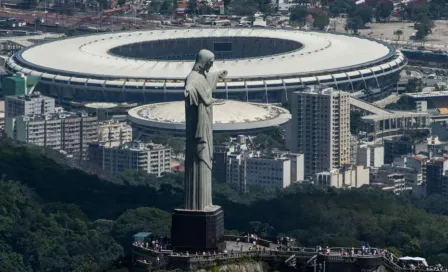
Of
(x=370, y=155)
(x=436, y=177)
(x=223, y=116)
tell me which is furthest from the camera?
(x=223, y=116)

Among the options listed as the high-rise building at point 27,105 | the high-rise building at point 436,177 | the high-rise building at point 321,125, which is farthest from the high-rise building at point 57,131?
the high-rise building at point 436,177

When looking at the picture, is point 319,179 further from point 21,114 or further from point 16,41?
point 16,41

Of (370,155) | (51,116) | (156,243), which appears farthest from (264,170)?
(156,243)

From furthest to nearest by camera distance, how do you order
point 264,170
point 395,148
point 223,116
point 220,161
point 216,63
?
point 216,63
point 223,116
point 395,148
point 220,161
point 264,170

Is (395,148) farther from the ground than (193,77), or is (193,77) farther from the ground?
(193,77)

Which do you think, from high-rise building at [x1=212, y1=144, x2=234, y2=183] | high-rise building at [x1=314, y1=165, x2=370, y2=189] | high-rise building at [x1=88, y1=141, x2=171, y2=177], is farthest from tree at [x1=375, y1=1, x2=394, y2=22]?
high-rise building at [x1=314, y1=165, x2=370, y2=189]

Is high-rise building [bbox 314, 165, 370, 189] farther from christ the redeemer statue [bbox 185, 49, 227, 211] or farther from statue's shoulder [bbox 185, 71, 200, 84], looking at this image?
statue's shoulder [bbox 185, 71, 200, 84]

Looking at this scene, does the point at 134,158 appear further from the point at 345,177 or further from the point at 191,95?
the point at 191,95
